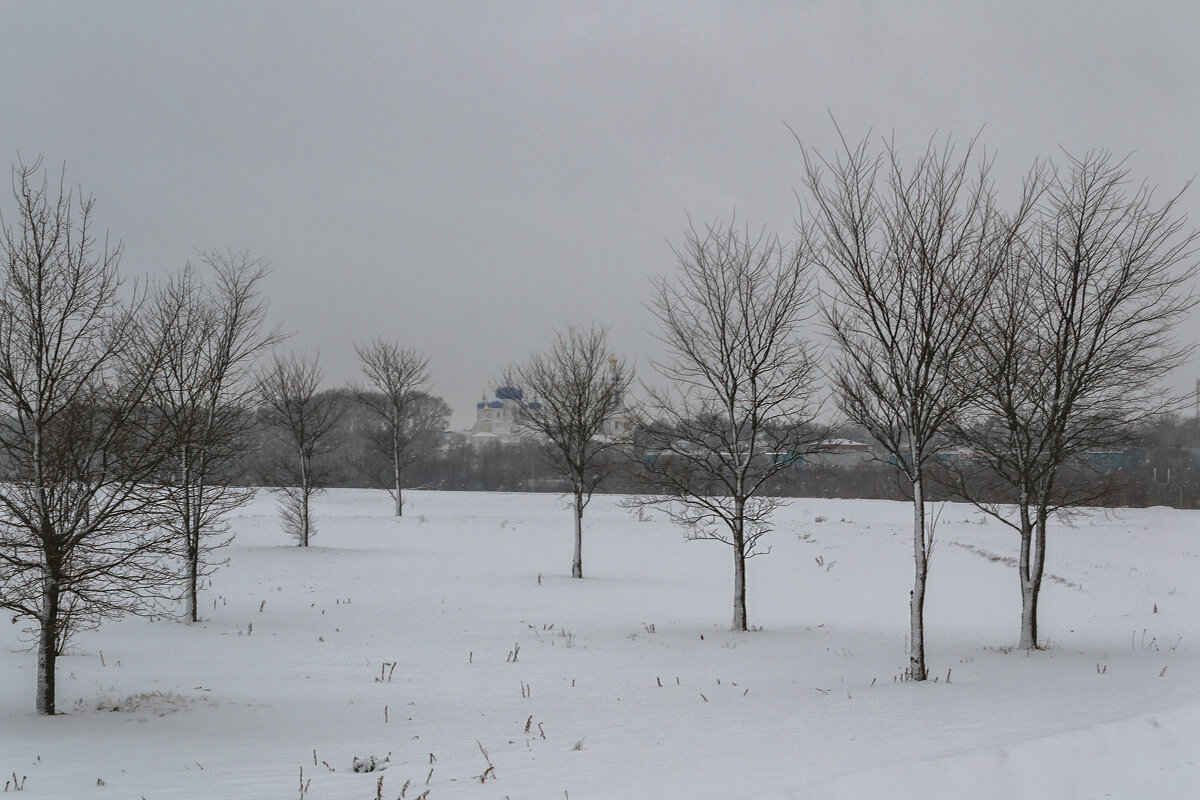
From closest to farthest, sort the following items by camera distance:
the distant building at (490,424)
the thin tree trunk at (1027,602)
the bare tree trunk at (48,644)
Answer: the bare tree trunk at (48,644)
the thin tree trunk at (1027,602)
the distant building at (490,424)

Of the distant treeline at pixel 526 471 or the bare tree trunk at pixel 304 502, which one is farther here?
the distant treeline at pixel 526 471

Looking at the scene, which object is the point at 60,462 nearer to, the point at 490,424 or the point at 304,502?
the point at 304,502

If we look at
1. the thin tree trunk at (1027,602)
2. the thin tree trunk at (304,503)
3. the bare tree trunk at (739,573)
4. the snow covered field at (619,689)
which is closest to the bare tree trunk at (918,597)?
the snow covered field at (619,689)

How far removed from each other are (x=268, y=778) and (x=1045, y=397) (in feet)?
39.2

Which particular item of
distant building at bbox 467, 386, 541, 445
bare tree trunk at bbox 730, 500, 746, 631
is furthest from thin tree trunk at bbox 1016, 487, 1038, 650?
distant building at bbox 467, 386, 541, 445

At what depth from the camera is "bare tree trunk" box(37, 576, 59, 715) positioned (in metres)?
8.47

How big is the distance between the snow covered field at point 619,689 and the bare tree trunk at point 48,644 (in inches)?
7.4

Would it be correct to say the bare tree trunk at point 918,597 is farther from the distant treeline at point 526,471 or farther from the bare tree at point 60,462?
the distant treeline at point 526,471

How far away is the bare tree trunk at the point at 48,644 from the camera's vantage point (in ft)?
27.8

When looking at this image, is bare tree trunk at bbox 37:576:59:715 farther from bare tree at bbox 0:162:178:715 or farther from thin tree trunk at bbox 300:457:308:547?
thin tree trunk at bbox 300:457:308:547

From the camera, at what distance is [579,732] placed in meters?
8.09

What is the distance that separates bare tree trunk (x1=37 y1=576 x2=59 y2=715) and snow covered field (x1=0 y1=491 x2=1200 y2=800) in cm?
19

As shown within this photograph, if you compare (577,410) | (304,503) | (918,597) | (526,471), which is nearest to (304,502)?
(304,503)

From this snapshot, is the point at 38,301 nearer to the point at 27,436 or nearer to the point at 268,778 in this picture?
the point at 27,436
